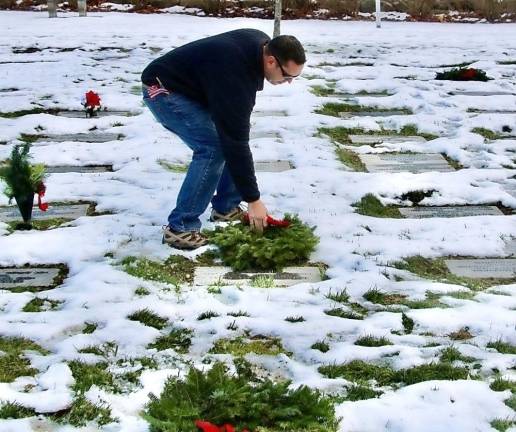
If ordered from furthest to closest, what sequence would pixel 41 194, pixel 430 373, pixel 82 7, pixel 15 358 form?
pixel 82 7
pixel 41 194
pixel 15 358
pixel 430 373

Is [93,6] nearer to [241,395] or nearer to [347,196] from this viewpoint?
[347,196]

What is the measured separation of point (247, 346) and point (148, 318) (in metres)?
0.54

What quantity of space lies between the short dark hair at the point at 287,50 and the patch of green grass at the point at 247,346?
1387mm

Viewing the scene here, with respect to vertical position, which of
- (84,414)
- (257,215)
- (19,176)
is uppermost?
(19,176)

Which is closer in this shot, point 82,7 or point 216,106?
point 216,106

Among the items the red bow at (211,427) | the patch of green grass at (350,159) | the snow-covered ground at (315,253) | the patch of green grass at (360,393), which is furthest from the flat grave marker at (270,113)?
the red bow at (211,427)

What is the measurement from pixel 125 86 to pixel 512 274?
643 cm

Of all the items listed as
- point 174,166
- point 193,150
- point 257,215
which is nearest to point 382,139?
point 174,166

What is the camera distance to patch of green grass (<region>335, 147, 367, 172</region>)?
6344 millimetres

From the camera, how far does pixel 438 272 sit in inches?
172

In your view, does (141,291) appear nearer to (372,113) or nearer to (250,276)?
(250,276)

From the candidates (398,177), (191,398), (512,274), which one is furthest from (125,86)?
(191,398)

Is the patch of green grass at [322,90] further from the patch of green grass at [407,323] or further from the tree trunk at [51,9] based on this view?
the tree trunk at [51,9]

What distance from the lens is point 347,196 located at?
18.3 ft
